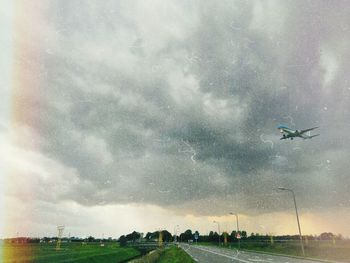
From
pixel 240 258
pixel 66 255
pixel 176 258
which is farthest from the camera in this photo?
pixel 66 255

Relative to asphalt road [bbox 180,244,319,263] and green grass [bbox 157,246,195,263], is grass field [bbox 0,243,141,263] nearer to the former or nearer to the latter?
green grass [bbox 157,246,195,263]

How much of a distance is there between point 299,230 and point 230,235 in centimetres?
15281

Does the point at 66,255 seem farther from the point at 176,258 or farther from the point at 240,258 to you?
the point at 240,258

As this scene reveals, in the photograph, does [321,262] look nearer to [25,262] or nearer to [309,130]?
[309,130]

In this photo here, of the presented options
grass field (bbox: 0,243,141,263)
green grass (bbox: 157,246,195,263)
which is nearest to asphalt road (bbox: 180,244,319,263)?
green grass (bbox: 157,246,195,263)

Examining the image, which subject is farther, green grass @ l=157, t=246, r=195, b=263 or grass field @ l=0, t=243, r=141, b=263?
grass field @ l=0, t=243, r=141, b=263

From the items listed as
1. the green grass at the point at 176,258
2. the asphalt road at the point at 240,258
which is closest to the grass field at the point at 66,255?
the green grass at the point at 176,258

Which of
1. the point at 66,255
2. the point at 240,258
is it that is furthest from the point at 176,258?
the point at 66,255

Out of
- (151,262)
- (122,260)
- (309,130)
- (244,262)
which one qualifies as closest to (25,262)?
(151,262)

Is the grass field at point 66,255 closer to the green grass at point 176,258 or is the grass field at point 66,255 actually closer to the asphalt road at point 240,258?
the green grass at point 176,258

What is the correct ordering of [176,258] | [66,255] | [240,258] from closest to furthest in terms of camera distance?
[240,258], [176,258], [66,255]

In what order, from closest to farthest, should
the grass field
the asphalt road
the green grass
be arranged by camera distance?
the asphalt road → the green grass → the grass field

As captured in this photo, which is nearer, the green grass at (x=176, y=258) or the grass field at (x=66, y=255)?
the green grass at (x=176, y=258)

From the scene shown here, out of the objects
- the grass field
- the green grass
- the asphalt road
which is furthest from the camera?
the grass field
